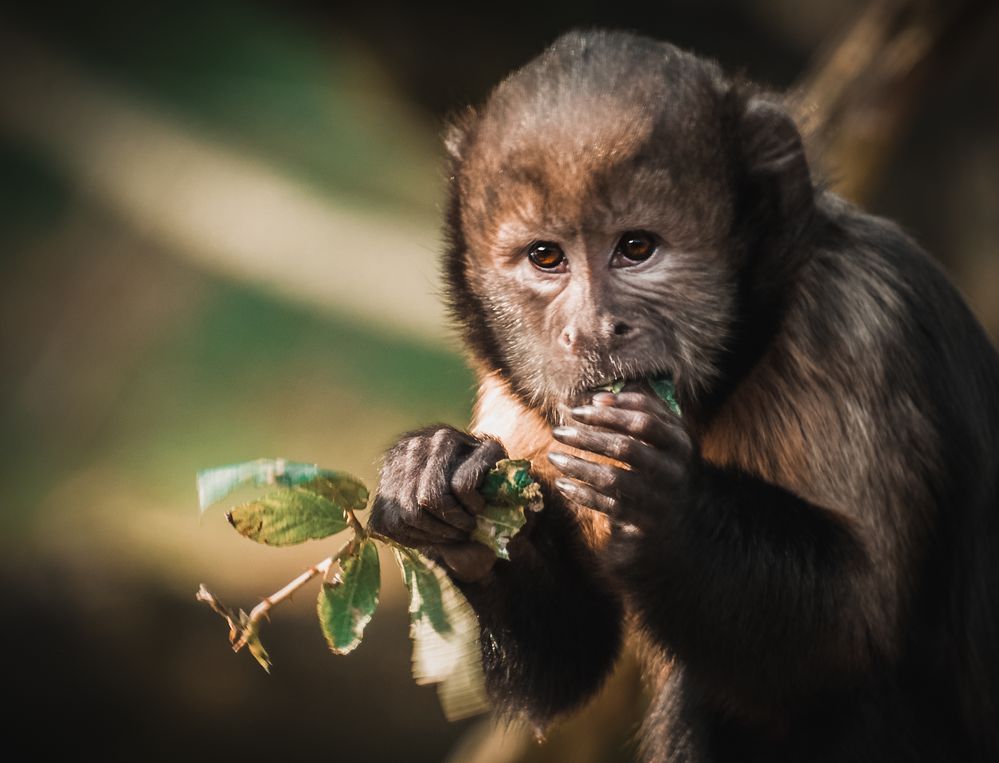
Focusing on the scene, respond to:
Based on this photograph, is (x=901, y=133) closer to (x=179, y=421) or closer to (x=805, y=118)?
(x=805, y=118)

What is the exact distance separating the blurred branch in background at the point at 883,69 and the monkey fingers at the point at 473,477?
3.89 meters

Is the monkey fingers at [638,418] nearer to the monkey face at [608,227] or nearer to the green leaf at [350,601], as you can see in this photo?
the monkey face at [608,227]

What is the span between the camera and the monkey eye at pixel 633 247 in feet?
13.3

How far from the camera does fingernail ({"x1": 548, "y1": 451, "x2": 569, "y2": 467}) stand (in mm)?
3518

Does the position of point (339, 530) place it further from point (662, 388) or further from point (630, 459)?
point (662, 388)

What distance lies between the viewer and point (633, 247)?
4.06 meters

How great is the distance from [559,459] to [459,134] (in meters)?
1.70

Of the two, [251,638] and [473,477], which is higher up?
[473,477]

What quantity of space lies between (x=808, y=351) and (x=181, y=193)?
24.8 ft

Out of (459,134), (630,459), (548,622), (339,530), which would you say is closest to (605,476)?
(630,459)

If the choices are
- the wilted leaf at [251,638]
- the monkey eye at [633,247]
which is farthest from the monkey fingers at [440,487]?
the monkey eye at [633,247]

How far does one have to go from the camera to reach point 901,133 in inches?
283

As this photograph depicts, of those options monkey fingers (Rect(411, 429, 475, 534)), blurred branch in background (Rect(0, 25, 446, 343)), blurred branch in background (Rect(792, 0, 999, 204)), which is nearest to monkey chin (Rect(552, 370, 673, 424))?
monkey fingers (Rect(411, 429, 475, 534))

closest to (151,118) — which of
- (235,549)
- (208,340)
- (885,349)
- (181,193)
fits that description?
(181,193)
